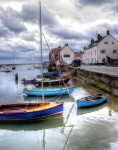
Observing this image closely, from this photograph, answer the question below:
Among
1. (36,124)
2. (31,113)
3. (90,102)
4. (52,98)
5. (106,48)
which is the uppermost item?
(106,48)

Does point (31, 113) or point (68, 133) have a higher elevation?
point (31, 113)

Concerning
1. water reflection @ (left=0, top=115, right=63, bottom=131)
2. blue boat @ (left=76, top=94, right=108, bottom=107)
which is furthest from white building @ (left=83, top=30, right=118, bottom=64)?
water reflection @ (left=0, top=115, right=63, bottom=131)

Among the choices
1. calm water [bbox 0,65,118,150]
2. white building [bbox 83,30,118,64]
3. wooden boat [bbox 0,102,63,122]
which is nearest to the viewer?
calm water [bbox 0,65,118,150]

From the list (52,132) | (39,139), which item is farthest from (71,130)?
(39,139)

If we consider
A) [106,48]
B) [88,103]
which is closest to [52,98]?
[88,103]

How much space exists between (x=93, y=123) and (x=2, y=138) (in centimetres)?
629

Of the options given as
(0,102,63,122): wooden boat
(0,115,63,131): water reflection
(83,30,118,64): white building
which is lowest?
(0,115,63,131): water reflection

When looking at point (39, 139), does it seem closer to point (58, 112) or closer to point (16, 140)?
point (16, 140)

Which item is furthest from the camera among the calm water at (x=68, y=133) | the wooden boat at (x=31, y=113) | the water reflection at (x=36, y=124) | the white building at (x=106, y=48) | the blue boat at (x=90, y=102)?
the white building at (x=106, y=48)

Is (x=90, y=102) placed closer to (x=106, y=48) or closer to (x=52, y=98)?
(x=52, y=98)

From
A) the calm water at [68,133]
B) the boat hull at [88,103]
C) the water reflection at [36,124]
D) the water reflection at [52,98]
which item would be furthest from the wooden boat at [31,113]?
the water reflection at [52,98]

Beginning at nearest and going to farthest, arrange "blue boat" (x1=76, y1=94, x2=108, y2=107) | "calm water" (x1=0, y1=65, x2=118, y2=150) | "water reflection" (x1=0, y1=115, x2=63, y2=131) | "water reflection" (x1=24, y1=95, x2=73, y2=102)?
"calm water" (x1=0, y1=65, x2=118, y2=150) → "water reflection" (x1=0, y1=115, x2=63, y2=131) → "blue boat" (x1=76, y1=94, x2=108, y2=107) → "water reflection" (x1=24, y1=95, x2=73, y2=102)

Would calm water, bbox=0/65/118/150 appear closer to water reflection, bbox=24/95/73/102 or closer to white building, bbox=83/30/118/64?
water reflection, bbox=24/95/73/102

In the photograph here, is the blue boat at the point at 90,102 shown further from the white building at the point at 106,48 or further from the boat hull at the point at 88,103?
the white building at the point at 106,48
